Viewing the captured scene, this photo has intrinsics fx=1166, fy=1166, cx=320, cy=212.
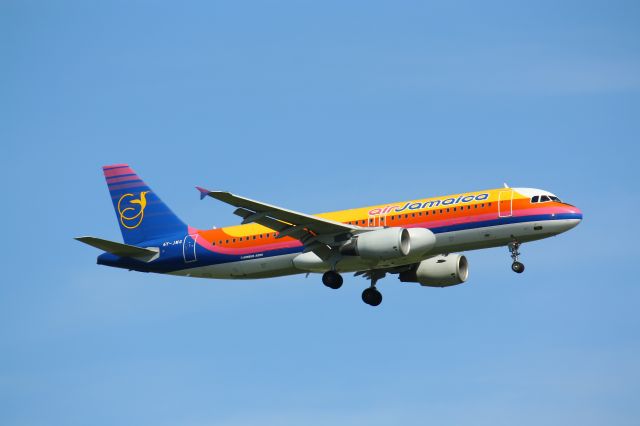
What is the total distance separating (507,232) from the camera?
54.4 meters

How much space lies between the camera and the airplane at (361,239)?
5394 centimetres

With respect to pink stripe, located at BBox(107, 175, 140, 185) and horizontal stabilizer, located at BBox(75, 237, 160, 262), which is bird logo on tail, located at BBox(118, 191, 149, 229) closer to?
pink stripe, located at BBox(107, 175, 140, 185)

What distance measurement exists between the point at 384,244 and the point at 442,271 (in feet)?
18.3

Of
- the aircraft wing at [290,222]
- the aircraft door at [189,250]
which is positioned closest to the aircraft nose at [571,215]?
the aircraft wing at [290,222]

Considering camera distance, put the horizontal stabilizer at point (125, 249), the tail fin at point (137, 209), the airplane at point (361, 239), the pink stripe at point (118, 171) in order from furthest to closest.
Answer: the pink stripe at point (118, 171) → the tail fin at point (137, 209) → the horizontal stabilizer at point (125, 249) → the airplane at point (361, 239)

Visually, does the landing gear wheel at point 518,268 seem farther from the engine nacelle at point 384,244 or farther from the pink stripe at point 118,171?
the pink stripe at point 118,171

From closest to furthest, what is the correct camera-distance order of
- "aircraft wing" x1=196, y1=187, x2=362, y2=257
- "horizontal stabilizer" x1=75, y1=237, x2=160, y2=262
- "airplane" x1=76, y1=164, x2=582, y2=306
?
"aircraft wing" x1=196, y1=187, x2=362, y2=257, "airplane" x1=76, y1=164, x2=582, y2=306, "horizontal stabilizer" x1=75, y1=237, x2=160, y2=262

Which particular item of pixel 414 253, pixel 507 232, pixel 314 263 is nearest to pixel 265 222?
pixel 314 263

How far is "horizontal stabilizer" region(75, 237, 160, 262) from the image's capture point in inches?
2309

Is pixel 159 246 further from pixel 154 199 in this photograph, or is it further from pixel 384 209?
pixel 384 209

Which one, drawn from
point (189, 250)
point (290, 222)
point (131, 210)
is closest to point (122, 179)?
point (131, 210)

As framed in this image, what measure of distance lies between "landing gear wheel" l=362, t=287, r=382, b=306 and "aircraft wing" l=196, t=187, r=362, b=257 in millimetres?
5188

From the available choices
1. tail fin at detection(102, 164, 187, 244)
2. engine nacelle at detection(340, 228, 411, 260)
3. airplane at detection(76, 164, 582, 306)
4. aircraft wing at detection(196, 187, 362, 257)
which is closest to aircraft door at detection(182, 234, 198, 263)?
airplane at detection(76, 164, 582, 306)

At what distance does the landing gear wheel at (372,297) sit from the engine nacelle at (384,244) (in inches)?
231
